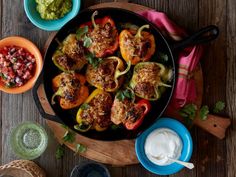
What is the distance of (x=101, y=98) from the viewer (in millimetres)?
1621

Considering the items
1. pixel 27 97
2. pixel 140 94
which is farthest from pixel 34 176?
pixel 140 94

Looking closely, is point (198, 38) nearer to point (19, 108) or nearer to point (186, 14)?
point (186, 14)

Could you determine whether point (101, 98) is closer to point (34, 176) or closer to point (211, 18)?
point (34, 176)

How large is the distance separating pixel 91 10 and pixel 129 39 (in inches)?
6.1

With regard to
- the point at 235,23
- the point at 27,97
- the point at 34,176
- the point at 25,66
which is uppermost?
the point at 235,23

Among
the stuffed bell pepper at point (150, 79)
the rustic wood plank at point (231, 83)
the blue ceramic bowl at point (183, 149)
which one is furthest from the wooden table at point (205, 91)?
the stuffed bell pepper at point (150, 79)

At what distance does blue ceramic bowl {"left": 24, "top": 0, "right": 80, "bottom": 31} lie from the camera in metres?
1.69

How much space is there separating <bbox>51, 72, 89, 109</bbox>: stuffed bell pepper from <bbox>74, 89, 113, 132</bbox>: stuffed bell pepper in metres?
0.03

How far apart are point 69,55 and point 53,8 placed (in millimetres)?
192

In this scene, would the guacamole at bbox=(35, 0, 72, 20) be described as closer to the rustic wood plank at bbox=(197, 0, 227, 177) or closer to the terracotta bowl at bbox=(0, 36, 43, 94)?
the terracotta bowl at bbox=(0, 36, 43, 94)

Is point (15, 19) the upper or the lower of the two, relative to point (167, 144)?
upper

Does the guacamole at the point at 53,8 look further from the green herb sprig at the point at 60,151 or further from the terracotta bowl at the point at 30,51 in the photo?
the green herb sprig at the point at 60,151

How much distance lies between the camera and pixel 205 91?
1.74 meters

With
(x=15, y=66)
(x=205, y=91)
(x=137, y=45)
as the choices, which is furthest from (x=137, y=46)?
(x=15, y=66)
